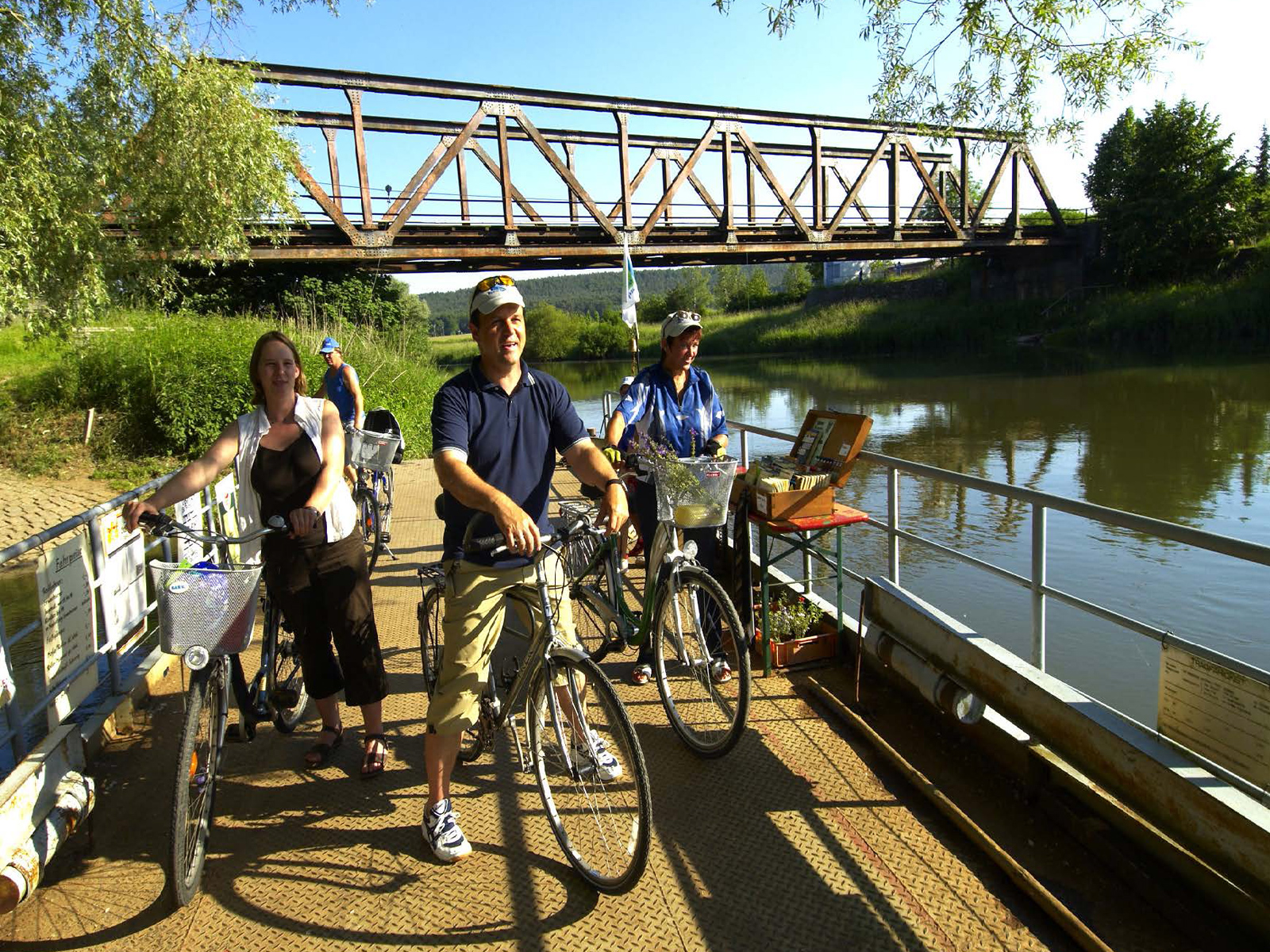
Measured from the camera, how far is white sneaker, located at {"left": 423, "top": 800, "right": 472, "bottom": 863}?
3037 mm

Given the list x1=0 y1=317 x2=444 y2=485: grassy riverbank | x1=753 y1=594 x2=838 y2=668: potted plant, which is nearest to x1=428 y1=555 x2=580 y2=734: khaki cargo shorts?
x1=753 y1=594 x2=838 y2=668: potted plant

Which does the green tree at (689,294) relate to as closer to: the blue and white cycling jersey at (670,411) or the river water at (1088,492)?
the river water at (1088,492)

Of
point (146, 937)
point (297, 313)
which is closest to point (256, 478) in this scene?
point (146, 937)

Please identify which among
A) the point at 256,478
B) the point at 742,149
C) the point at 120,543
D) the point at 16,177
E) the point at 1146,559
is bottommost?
the point at 1146,559

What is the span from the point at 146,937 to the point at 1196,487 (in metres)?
13.7

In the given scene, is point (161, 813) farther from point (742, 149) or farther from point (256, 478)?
point (742, 149)

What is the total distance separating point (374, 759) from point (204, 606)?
46.0 inches

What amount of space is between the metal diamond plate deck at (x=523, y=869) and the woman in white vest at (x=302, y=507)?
1.55 ft

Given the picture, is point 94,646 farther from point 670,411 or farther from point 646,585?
point 670,411

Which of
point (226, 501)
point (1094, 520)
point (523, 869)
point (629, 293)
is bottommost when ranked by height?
point (523, 869)

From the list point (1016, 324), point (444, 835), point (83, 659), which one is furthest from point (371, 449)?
point (1016, 324)

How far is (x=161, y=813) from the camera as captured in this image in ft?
11.4

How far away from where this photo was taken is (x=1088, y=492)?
12.6 metres

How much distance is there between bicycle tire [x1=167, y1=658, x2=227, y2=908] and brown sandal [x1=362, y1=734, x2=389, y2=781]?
2.08 feet
